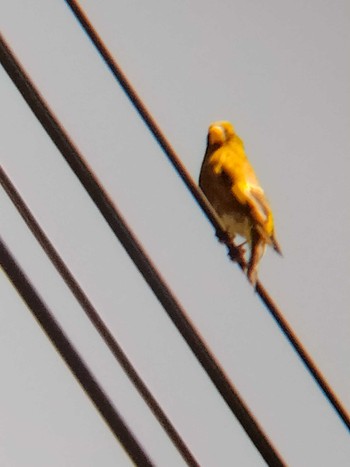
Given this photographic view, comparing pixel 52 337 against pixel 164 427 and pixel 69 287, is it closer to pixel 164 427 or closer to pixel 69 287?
pixel 69 287

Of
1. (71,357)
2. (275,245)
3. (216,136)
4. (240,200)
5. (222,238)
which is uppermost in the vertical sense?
(216,136)

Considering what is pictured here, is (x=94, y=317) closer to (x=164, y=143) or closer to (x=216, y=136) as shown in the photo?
(x=164, y=143)

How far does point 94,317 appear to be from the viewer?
1.19m

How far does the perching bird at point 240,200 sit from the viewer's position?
343 centimetres

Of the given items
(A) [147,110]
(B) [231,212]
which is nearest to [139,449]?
(A) [147,110]

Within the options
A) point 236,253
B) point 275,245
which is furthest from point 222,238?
point 275,245

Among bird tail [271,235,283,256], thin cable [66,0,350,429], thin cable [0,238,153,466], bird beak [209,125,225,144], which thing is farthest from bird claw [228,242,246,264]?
thin cable [0,238,153,466]

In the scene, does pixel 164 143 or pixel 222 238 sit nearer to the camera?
pixel 164 143

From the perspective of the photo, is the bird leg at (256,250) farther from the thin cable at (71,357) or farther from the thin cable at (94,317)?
the thin cable at (71,357)

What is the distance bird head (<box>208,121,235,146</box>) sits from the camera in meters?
4.06

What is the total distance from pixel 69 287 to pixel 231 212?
7.87 ft

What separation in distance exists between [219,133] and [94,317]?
3.02 meters

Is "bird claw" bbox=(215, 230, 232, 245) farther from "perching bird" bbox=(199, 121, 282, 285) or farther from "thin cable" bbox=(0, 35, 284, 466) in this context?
"thin cable" bbox=(0, 35, 284, 466)

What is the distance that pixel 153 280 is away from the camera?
1240 millimetres
